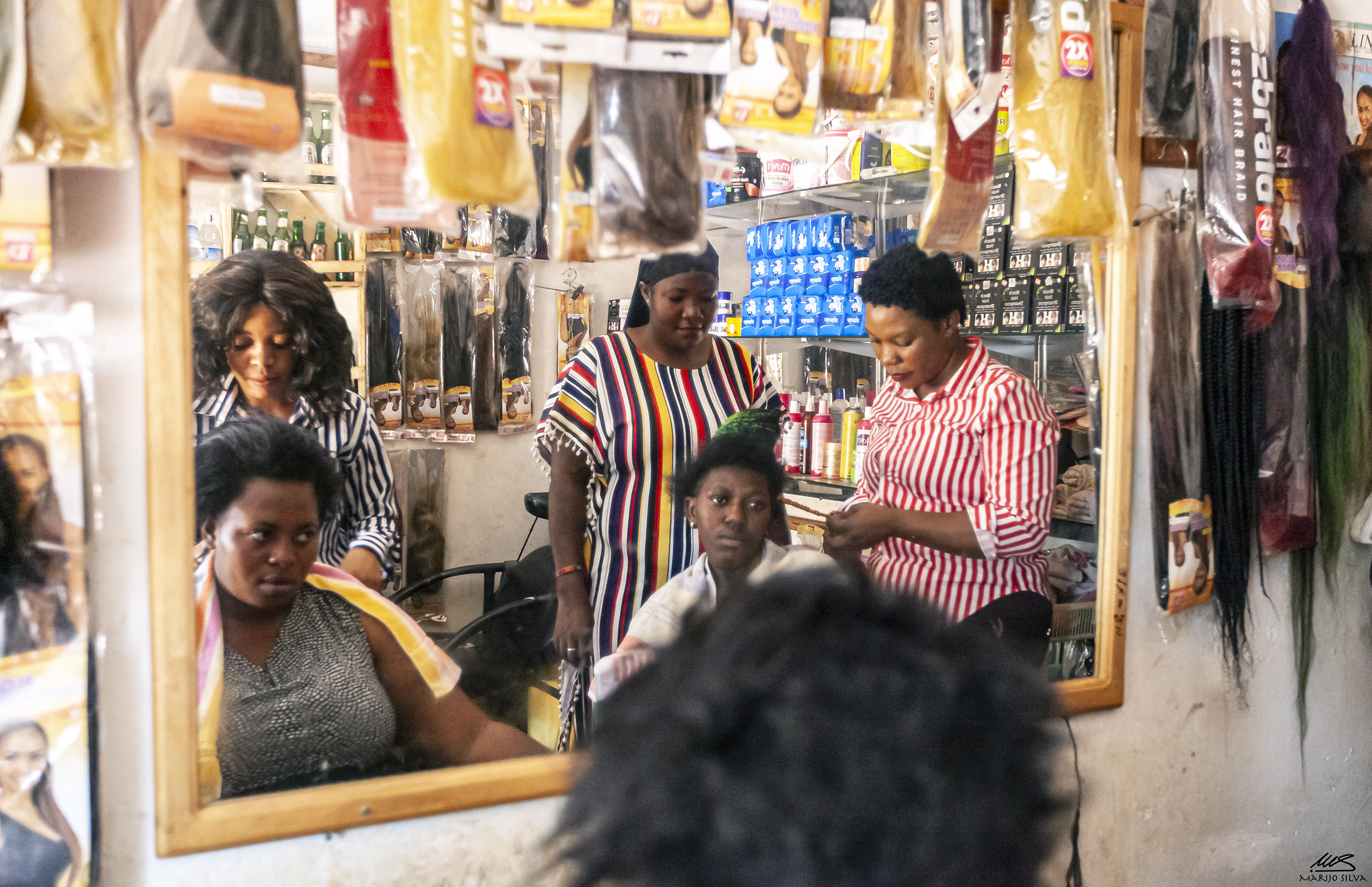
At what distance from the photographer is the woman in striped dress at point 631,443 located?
1682 mm

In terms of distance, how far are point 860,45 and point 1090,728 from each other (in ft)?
4.22

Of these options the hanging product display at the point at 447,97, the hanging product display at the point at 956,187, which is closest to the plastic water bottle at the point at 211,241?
the hanging product display at the point at 447,97

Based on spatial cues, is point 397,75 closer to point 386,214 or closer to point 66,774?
point 386,214

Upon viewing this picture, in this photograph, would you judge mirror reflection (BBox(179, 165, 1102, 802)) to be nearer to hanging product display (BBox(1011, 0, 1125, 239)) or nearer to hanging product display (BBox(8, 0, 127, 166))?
hanging product display (BBox(8, 0, 127, 166))

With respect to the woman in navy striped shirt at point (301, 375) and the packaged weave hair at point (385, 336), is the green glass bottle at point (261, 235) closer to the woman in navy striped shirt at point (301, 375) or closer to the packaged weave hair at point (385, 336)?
the woman in navy striped shirt at point (301, 375)

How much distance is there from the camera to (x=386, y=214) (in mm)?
1078

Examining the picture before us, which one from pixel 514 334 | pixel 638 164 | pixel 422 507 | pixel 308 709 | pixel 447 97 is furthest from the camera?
pixel 514 334

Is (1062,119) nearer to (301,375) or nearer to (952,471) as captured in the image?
(952,471)

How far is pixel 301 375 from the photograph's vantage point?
1.52 metres

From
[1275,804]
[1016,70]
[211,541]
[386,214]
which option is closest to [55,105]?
[386,214]

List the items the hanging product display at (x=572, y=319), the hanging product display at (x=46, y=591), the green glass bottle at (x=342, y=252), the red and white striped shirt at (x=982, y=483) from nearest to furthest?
the hanging product display at (x=46, y=591), the red and white striped shirt at (x=982, y=483), the green glass bottle at (x=342, y=252), the hanging product display at (x=572, y=319)

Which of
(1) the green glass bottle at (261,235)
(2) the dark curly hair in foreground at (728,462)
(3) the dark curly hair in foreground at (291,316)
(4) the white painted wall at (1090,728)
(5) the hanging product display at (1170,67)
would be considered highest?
(5) the hanging product display at (1170,67)

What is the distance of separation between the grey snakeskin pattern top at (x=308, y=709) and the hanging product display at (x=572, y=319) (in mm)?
1266

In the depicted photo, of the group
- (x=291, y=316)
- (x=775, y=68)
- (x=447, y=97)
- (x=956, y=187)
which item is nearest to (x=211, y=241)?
(x=291, y=316)
